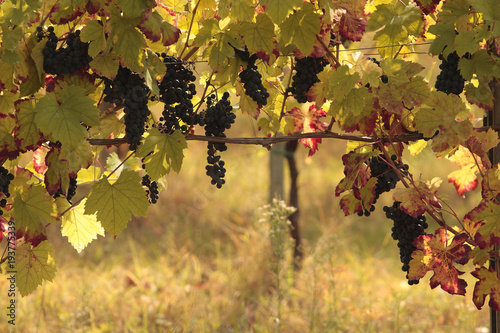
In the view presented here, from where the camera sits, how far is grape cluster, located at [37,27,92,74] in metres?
1.67

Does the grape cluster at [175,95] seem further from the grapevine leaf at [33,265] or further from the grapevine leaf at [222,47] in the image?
the grapevine leaf at [33,265]

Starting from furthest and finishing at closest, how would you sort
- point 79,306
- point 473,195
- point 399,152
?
point 473,195 → point 79,306 → point 399,152

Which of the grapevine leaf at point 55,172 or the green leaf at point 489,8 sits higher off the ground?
the green leaf at point 489,8

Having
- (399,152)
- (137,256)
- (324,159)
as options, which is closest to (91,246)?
(137,256)

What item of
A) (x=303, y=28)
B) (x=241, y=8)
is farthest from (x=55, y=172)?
(x=303, y=28)

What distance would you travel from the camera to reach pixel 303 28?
1.68 metres

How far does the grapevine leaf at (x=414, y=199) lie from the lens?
176cm

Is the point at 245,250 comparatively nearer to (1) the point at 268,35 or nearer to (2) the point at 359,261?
(2) the point at 359,261

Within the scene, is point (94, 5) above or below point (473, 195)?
below

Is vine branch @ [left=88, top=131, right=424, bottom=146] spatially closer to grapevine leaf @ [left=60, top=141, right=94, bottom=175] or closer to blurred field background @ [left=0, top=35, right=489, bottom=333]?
grapevine leaf @ [left=60, top=141, right=94, bottom=175]

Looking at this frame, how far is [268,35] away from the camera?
1.69 meters

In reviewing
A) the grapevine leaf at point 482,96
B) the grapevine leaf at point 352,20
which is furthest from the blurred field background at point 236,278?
the grapevine leaf at point 352,20

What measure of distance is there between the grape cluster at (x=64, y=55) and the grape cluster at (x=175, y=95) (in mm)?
251

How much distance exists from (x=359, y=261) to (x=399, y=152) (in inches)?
113
